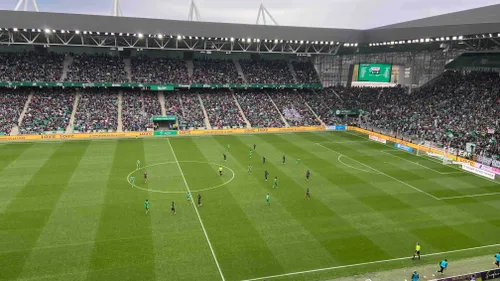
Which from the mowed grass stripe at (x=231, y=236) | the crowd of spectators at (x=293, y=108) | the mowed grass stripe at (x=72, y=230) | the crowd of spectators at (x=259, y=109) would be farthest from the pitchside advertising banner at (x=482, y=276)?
the crowd of spectators at (x=293, y=108)

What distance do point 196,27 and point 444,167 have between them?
4103cm

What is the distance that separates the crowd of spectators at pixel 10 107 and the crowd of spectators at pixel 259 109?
35112mm

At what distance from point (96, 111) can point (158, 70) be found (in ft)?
47.2

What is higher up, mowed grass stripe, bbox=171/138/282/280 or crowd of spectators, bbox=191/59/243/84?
crowd of spectators, bbox=191/59/243/84

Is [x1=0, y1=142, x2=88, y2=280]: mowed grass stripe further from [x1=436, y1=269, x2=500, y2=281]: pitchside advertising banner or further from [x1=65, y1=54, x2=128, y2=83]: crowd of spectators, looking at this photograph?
[x1=65, y1=54, x2=128, y2=83]: crowd of spectators

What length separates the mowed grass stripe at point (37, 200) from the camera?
19.8m

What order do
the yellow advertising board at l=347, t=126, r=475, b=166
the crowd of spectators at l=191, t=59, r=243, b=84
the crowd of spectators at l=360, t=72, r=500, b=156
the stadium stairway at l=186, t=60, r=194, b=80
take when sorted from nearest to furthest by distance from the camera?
the yellow advertising board at l=347, t=126, r=475, b=166 → the crowd of spectators at l=360, t=72, r=500, b=156 → the crowd of spectators at l=191, t=59, r=243, b=84 → the stadium stairway at l=186, t=60, r=194, b=80

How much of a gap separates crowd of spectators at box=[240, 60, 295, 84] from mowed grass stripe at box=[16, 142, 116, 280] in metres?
42.4

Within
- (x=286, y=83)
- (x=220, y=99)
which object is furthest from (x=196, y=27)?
(x=286, y=83)

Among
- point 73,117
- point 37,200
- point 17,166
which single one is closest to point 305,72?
point 73,117

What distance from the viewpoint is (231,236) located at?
77.0 feet

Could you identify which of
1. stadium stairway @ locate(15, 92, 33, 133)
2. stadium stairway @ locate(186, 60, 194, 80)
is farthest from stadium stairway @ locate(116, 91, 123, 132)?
stadium stairway @ locate(15, 92, 33, 133)

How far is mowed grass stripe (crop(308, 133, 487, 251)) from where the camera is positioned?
77.5ft

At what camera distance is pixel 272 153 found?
151ft
